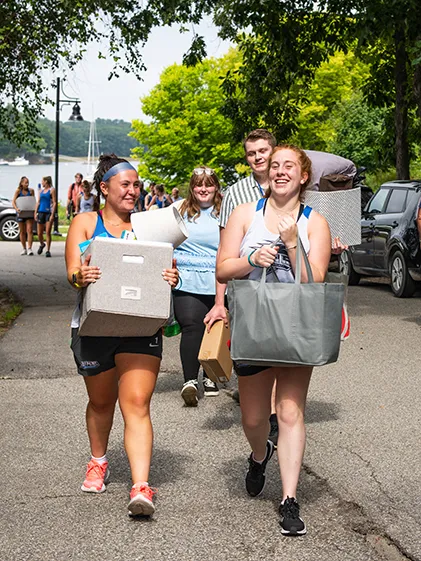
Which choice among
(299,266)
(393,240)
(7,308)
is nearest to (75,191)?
(393,240)

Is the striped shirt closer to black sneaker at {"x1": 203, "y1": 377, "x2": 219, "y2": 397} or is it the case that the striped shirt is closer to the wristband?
the wristband

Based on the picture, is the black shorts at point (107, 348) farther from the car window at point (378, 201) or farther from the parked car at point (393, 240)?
the car window at point (378, 201)

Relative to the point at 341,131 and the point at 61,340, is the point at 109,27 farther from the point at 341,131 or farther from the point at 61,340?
the point at 341,131

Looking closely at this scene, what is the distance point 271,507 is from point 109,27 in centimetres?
1311

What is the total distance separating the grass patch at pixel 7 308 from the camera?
13274 mm

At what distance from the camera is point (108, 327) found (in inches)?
202

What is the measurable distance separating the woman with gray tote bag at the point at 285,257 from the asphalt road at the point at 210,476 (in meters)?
0.32

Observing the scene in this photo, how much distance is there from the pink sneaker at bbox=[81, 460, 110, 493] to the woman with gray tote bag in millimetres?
1001

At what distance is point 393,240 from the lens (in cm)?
1694

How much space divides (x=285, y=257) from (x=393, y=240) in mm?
12256

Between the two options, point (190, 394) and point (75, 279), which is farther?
point (190, 394)

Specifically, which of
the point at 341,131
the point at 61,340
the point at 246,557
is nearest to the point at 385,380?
the point at 61,340

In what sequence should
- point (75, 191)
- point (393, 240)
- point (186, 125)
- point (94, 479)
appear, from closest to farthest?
point (94, 479), point (393, 240), point (75, 191), point (186, 125)

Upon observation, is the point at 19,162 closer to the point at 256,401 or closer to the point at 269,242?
the point at 256,401
